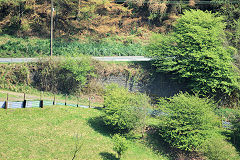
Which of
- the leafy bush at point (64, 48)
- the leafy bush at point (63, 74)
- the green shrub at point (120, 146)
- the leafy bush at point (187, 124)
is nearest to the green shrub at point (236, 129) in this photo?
the leafy bush at point (187, 124)

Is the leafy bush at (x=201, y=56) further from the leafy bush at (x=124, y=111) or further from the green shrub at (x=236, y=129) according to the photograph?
the leafy bush at (x=124, y=111)

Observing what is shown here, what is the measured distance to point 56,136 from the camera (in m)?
25.5

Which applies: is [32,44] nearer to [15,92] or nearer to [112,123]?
[15,92]

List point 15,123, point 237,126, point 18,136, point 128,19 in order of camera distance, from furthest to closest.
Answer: point 128,19 < point 237,126 < point 15,123 < point 18,136

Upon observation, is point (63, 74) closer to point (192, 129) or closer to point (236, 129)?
point (192, 129)

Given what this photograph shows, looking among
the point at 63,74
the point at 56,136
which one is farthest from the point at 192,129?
the point at 63,74

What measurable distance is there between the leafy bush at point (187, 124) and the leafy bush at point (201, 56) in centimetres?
872

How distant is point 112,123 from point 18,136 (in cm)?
842

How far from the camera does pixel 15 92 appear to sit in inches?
1319

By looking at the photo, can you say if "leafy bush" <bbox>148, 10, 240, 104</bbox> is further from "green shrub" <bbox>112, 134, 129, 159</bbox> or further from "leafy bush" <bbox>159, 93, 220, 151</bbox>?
"green shrub" <bbox>112, 134, 129, 159</bbox>

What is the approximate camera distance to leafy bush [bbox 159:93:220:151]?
27500 millimetres

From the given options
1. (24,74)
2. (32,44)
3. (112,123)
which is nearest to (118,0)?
(32,44)

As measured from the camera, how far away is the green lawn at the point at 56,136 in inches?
901

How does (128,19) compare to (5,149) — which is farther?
(128,19)
